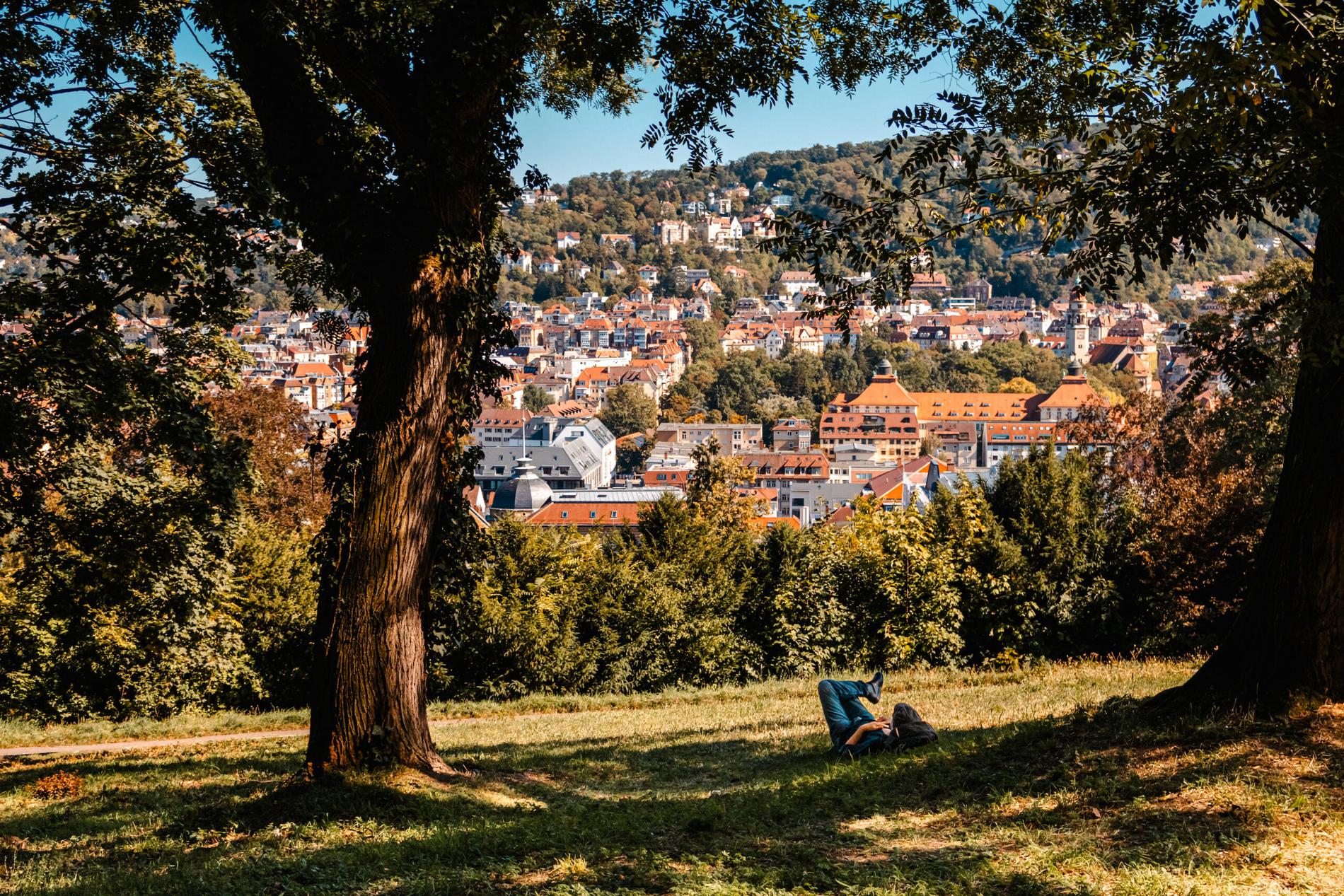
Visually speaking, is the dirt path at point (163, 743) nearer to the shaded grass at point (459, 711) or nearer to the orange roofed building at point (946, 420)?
the shaded grass at point (459, 711)

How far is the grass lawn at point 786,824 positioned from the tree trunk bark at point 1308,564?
211 mm

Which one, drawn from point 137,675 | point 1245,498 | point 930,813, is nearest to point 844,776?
point 930,813

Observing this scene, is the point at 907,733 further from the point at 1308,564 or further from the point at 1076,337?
the point at 1076,337

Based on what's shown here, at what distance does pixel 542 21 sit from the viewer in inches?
227

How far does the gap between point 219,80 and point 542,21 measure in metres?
4.82

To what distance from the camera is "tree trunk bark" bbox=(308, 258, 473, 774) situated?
5527 mm

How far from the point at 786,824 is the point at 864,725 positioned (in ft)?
5.61

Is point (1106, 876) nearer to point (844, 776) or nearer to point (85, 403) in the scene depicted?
point (844, 776)

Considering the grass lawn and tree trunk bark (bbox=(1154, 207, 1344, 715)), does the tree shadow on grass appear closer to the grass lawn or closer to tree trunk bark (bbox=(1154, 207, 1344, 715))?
the grass lawn

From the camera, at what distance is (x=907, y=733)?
6.02 metres

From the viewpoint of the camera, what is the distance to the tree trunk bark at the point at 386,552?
5.53 meters

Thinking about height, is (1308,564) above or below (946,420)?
below

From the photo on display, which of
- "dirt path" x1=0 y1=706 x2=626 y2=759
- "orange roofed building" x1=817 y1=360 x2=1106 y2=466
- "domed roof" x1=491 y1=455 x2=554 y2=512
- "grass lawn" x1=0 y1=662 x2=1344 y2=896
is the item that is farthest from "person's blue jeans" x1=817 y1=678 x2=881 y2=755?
"orange roofed building" x1=817 y1=360 x2=1106 y2=466

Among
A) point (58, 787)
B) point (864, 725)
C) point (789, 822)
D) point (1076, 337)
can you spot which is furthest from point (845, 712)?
point (1076, 337)
